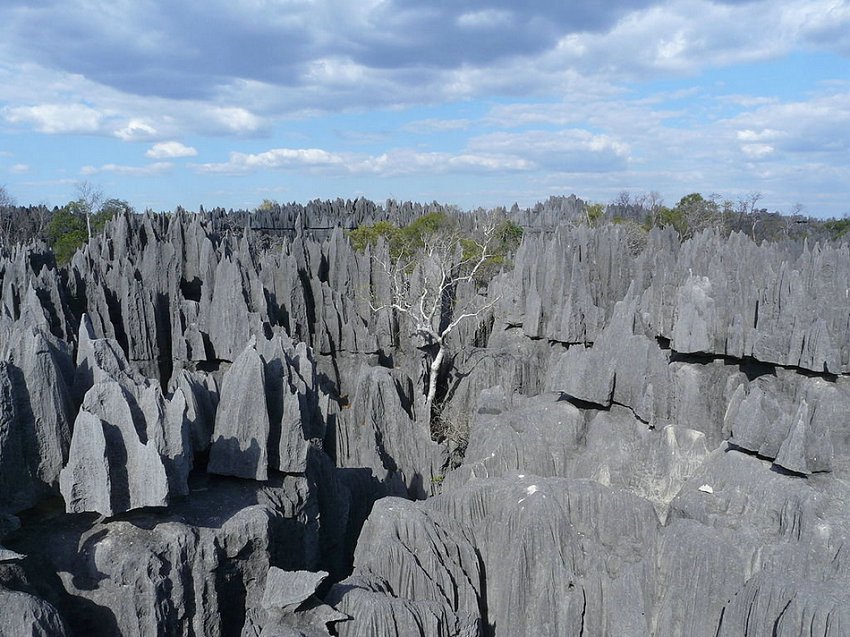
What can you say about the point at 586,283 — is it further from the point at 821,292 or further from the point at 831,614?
the point at 831,614

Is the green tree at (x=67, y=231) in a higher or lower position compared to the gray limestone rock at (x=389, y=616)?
higher

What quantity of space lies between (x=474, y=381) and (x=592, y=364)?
7008 mm

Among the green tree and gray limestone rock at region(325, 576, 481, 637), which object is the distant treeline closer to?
the green tree

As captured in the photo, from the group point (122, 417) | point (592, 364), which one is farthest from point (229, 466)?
point (592, 364)

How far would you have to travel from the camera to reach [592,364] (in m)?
11.4

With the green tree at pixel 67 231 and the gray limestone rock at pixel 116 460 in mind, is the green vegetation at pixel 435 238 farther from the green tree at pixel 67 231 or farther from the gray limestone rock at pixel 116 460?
the gray limestone rock at pixel 116 460

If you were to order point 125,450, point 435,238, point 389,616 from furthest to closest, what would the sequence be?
point 435,238
point 125,450
point 389,616

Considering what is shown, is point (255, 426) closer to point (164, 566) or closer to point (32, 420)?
point (164, 566)

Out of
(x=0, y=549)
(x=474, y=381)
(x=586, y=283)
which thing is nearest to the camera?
(x=0, y=549)

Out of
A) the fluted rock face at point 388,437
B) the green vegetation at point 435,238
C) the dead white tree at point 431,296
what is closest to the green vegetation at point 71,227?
the green vegetation at point 435,238

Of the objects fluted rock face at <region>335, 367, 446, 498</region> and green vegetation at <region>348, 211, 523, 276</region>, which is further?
green vegetation at <region>348, 211, 523, 276</region>

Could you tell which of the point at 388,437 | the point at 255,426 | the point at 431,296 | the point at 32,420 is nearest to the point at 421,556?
the point at 255,426

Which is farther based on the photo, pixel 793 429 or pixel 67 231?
pixel 67 231

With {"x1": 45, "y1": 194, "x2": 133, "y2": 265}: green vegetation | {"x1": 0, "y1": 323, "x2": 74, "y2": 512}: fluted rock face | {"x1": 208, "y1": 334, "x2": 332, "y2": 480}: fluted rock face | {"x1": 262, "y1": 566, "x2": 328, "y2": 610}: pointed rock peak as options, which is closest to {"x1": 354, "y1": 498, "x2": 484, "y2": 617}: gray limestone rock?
{"x1": 262, "y1": 566, "x2": 328, "y2": 610}: pointed rock peak
